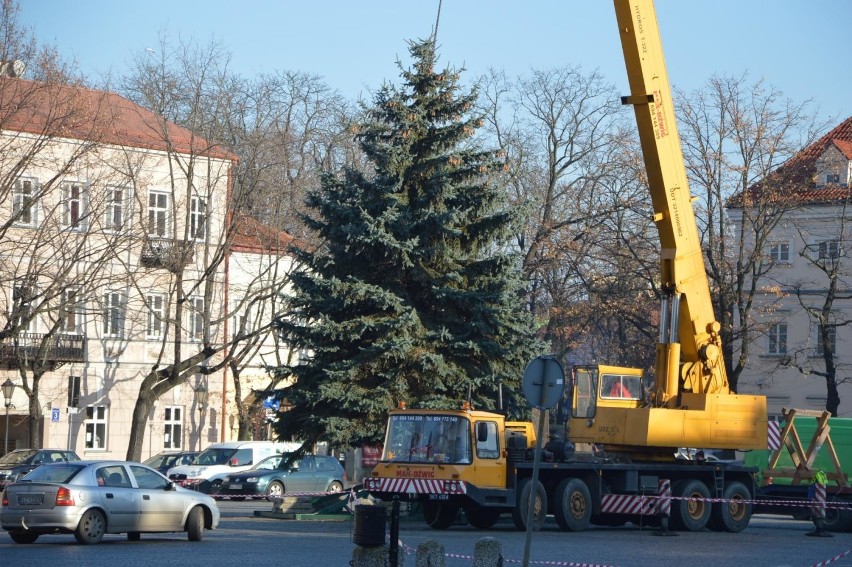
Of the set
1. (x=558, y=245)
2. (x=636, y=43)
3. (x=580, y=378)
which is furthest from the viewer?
(x=558, y=245)

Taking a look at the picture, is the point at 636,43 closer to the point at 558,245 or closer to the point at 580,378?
the point at 580,378

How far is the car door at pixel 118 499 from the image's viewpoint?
2017cm

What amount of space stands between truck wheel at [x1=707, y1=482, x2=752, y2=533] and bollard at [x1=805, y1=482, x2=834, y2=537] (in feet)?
4.25

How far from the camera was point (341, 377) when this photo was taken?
94.6 feet

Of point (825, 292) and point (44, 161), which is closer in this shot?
point (44, 161)

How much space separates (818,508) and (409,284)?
10.4 m

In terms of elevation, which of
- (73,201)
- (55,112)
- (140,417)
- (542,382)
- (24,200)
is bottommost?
(140,417)

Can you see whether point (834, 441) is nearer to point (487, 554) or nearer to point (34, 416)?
point (487, 554)

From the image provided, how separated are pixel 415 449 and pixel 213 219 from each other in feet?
86.1

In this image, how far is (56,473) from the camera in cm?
2006

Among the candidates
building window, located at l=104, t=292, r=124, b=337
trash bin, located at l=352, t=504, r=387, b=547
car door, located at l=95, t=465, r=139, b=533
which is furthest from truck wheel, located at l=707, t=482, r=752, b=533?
building window, located at l=104, t=292, r=124, b=337

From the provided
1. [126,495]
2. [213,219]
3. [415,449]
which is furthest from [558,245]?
[126,495]

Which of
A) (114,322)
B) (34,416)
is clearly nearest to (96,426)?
(114,322)

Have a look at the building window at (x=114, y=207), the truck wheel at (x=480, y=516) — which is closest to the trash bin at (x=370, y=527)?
the truck wheel at (x=480, y=516)
